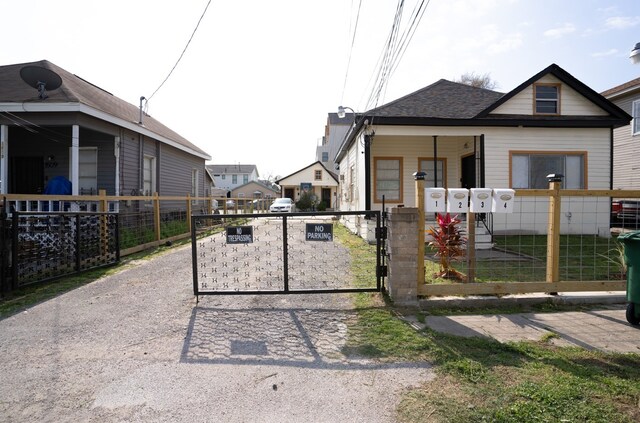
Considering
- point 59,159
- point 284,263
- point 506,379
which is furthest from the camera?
point 59,159

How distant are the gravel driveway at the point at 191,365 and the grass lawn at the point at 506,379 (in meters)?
0.22

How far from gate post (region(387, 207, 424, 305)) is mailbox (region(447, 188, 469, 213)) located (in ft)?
1.61

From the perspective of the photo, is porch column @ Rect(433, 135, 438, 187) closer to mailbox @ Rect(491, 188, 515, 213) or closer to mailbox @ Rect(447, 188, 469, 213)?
mailbox @ Rect(491, 188, 515, 213)

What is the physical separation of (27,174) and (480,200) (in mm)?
13745

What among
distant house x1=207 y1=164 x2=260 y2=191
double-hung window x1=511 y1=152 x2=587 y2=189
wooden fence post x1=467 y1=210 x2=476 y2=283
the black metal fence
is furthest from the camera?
distant house x1=207 y1=164 x2=260 y2=191

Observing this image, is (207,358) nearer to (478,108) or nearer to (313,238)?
(313,238)

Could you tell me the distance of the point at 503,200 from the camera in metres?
4.95

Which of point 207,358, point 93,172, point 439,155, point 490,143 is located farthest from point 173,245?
point 490,143

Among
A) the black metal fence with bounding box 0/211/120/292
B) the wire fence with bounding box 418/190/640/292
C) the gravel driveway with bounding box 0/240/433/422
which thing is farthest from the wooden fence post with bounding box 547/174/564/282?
the black metal fence with bounding box 0/211/120/292

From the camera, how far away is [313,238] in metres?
5.32

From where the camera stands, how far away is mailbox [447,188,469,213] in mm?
4945

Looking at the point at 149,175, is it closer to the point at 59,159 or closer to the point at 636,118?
the point at 59,159

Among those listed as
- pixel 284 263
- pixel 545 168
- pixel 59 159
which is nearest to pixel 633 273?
pixel 284 263

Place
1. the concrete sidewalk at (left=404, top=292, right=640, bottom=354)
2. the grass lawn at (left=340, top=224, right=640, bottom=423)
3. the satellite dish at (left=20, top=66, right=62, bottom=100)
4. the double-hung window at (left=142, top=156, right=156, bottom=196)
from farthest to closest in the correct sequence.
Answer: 1. the double-hung window at (left=142, top=156, right=156, bottom=196)
2. the satellite dish at (left=20, top=66, right=62, bottom=100)
3. the concrete sidewalk at (left=404, top=292, right=640, bottom=354)
4. the grass lawn at (left=340, top=224, right=640, bottom=423)
